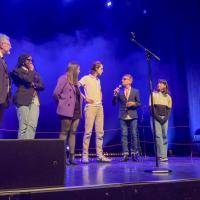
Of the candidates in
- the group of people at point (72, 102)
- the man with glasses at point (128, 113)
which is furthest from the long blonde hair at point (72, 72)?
Result: the man with glasses at point (128, 113)

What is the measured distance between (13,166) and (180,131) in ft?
21.2

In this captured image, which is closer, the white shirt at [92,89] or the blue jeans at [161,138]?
the white shirt at [92,89]

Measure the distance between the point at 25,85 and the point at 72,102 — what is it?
Result: 79 centimetres

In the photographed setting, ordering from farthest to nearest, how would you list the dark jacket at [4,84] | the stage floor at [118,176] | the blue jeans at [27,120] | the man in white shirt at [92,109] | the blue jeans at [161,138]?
the blue jeans at [161,138] < the man in white shirt at [92,109] < the blue jeans at [27,120] < the dark jacket at [4,84] < the stage floor at [118,176]

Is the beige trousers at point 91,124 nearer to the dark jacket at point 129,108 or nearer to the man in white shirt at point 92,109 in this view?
the man in white shirt at point 92,109

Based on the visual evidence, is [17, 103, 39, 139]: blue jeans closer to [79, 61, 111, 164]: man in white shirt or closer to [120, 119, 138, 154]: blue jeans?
[79, 61, 111, 164]: man in white shirt

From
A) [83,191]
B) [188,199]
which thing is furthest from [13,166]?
[188,199]

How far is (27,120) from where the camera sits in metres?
4.46

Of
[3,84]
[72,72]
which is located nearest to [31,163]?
[3,84]

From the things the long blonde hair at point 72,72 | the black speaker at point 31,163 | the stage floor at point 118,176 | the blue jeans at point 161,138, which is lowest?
the stage floor at point 118,176

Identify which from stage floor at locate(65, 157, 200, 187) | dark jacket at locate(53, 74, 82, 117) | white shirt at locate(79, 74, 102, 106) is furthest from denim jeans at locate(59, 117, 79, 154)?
stage floor at locate(65, 157, 200, 187)

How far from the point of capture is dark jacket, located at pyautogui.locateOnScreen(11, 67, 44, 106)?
4.46m

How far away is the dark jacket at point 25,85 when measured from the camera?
446 centimetres

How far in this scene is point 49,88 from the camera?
25.8 ft
